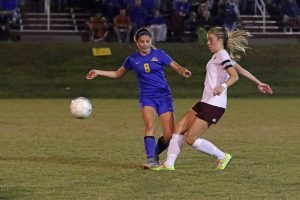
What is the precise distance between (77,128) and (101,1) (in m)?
17.3

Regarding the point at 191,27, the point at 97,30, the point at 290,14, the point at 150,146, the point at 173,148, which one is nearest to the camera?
the point at 173,148

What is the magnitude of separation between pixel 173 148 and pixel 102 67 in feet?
66.6

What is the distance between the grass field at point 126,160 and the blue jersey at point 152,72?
100cm

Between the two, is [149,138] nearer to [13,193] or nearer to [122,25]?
[13,193]

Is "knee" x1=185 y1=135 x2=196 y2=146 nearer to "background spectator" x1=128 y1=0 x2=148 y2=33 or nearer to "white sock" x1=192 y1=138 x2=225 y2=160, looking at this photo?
"white sock" x1=192 y1=138 x2=225 y2=160

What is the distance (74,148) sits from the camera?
14.1m

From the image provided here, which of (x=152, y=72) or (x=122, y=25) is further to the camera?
(x=122, y=25)

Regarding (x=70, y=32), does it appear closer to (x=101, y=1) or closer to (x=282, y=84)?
(x=101, y=1)

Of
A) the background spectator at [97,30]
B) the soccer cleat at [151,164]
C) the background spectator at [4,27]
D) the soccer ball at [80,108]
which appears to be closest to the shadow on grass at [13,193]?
the soccer cleat at [151,164]

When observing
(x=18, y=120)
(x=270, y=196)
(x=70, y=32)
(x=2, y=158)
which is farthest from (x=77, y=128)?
(x=70, y=32)

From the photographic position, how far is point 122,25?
3291cm

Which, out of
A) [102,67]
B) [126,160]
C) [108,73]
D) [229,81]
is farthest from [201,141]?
[102,67]

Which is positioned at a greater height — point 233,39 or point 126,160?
point 233,39

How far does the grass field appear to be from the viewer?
30.9ft
